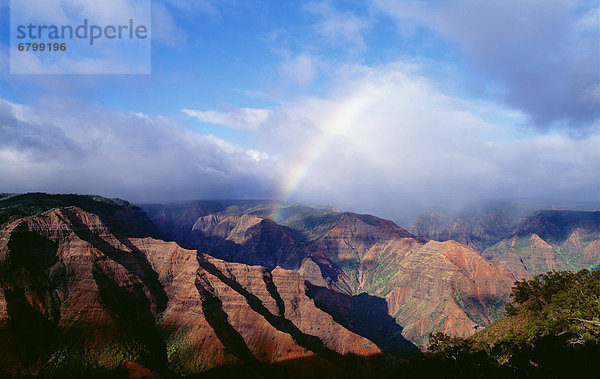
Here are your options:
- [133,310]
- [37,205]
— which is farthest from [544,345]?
[37,205]

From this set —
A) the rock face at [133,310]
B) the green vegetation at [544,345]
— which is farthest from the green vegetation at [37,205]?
the green vegetation at [544,345]

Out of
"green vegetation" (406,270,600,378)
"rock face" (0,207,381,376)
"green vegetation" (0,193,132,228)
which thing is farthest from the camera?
"green vegetation" (0,193,132,228)

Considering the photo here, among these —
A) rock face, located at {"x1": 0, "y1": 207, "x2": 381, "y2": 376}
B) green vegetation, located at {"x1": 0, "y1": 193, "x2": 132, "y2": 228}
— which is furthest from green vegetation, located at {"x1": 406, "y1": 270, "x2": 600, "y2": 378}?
green vegetation, located at {"x1": 0, "y1": 193, "x2": 132, "y2": 228}

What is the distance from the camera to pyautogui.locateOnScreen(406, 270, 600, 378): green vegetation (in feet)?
125

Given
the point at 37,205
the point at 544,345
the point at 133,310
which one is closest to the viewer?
the point at 544,345

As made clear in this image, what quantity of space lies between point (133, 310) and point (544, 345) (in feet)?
370

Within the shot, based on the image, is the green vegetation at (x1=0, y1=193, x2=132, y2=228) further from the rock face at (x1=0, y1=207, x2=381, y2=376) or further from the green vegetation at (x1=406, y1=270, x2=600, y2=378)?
the green vegetation at (x1=406, y1=270, x2=600, y2=378)

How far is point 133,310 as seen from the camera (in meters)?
108

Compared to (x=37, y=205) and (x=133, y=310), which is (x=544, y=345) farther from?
(x=37, y=205)

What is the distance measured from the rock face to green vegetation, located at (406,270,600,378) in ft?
176

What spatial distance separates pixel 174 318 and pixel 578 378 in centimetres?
10724

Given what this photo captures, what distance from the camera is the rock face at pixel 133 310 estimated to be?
88562 mm

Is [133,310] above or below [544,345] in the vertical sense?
below

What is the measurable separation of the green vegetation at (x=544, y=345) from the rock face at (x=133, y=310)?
53589mm
